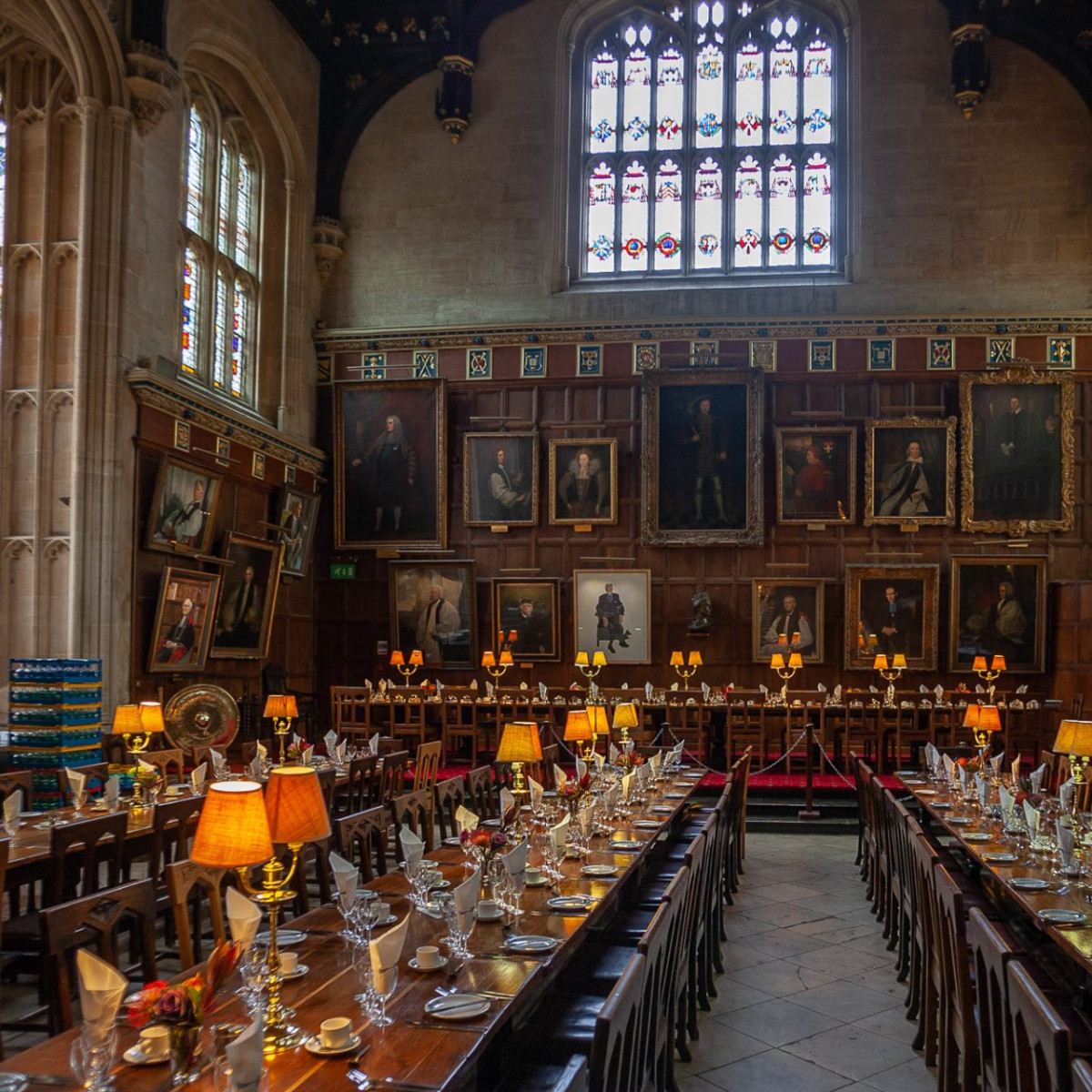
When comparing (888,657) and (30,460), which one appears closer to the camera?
(30,460)

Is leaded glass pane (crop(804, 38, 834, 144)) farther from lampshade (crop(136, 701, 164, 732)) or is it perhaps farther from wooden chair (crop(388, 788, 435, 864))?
lampshade (crop(136, 701, 164, 732))

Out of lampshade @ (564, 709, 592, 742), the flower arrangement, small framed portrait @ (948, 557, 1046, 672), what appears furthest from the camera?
small framed portrait @ (948, 557, 1046, 672)

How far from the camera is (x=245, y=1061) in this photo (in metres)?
2.73

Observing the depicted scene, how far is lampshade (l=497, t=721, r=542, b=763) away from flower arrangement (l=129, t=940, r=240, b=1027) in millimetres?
3884

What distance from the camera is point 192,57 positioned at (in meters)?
15.2

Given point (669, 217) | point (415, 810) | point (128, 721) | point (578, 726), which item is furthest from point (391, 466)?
point (415, 810)

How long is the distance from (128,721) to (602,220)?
42.0 feet

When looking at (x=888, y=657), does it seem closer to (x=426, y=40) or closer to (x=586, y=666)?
(x=586, y=666)

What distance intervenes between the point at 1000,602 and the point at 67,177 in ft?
44.7

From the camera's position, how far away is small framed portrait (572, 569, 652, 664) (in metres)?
17.4

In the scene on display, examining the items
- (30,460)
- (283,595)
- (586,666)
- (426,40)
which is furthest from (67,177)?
(586,666)

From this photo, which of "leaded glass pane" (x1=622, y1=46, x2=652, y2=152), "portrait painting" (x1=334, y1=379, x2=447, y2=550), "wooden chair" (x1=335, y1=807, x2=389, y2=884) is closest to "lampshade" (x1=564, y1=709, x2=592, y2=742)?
"wooden chair" (x1=335, y1=807, x2=389, y2=884)

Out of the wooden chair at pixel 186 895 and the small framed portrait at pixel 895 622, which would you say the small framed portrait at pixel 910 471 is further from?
the wooden chair at pixel 186 895

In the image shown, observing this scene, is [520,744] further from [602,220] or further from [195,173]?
[602,220]
